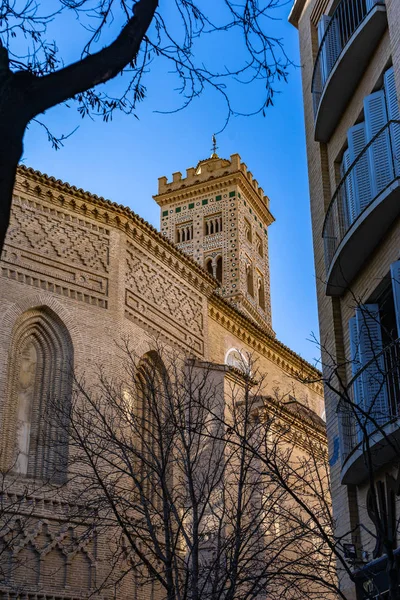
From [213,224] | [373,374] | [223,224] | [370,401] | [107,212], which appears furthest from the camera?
[213,224]

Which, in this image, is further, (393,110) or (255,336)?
(255,336)

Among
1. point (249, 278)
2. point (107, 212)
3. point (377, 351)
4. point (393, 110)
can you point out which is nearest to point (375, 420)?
point (377, 351)

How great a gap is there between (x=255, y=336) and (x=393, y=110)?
1487 cm

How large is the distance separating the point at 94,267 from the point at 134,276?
1179mm

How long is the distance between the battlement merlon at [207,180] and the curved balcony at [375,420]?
33.3 metres

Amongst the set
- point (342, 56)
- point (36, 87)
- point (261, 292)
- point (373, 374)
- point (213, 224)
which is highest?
point (213, 224)

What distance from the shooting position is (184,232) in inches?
1700

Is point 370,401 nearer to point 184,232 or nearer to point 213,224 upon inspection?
point 213,224

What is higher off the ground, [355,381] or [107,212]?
[107,212]

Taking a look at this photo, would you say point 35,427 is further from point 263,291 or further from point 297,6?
point 263,291

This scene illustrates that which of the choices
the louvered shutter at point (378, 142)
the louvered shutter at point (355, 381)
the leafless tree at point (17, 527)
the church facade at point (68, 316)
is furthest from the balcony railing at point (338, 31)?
the leafless tree at point (17, 527)

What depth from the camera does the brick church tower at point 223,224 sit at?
134 ft

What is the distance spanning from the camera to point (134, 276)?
61.3ft

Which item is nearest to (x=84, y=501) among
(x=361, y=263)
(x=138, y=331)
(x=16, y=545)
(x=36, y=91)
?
(x=16, y=545)
